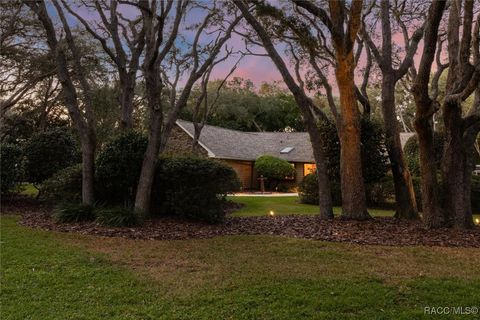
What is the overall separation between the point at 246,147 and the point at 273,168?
3433mm

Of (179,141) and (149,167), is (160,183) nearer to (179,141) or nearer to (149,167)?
(149,167)

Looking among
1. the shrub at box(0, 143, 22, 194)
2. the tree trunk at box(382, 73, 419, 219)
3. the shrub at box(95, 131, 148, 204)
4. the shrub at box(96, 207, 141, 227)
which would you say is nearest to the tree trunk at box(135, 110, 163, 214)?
the shrub at box(95, 131, 148, 204)

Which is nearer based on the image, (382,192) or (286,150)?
(382,192)

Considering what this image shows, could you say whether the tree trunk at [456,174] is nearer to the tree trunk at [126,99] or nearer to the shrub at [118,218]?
the shrub at [118,218]

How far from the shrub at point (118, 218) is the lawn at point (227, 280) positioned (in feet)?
4.27

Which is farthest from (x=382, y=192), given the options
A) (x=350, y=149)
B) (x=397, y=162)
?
(x=350, y=149)

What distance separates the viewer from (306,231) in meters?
8.91

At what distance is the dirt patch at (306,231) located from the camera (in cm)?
796

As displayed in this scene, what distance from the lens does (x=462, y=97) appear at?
8.02m

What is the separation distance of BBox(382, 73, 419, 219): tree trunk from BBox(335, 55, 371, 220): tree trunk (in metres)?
1.47

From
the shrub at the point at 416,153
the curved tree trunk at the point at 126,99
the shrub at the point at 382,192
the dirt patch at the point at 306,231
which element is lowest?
the dirt patch at the point at 306,231

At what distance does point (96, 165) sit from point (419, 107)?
7.72m

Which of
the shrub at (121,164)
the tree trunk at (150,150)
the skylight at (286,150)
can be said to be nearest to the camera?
the tree trunk at (150,150)

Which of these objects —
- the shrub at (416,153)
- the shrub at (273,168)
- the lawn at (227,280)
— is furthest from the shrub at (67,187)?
the shrub at (273,168)
